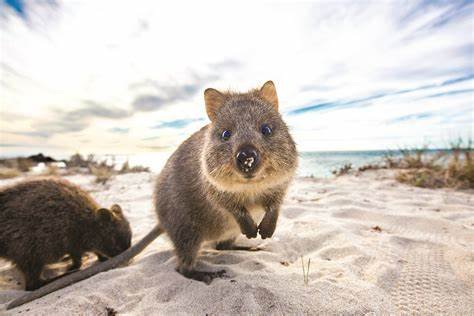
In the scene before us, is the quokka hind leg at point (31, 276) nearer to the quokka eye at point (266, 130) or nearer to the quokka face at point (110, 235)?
the quokka face at point (110, 235)

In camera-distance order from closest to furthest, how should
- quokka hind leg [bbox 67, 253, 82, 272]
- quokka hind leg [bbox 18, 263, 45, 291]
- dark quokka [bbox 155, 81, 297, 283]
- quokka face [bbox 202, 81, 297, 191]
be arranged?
quokka face [bbox 202, 81, 297, 191]
dark quokka [bbox 155, 81, 297, 283]
quokka hind leg [bbox 18, 263, 45, 291]
quokka hind leg [bbox 67, 253, 82, 272]

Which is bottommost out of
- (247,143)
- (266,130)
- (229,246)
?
(229,246)

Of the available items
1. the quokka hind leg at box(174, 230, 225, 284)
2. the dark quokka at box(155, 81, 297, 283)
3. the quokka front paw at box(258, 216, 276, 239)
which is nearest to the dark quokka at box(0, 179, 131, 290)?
the dark quokka at box(155, 81, 297, 283)

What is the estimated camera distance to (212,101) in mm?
3420

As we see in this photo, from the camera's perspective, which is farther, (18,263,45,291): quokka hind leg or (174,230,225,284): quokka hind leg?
(18,263,45,291): quokka hind leg

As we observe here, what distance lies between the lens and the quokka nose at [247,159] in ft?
8.11

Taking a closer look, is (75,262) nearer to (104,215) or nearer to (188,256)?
(104,215)

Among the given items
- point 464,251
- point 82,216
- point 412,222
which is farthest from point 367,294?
point 82,216

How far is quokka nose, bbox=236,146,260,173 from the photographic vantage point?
247 cm

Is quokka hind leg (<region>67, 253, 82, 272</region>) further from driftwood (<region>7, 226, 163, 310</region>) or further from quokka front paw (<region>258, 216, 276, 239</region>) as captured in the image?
quokka front paw (<region>258, 216, 276, 239</region>)

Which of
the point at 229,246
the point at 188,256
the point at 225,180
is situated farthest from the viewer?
the point at 229,246

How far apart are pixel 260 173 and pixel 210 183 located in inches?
26.0

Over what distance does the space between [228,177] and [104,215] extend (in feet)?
6.63

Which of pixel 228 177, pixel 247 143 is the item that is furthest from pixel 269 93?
pixel 228 177
